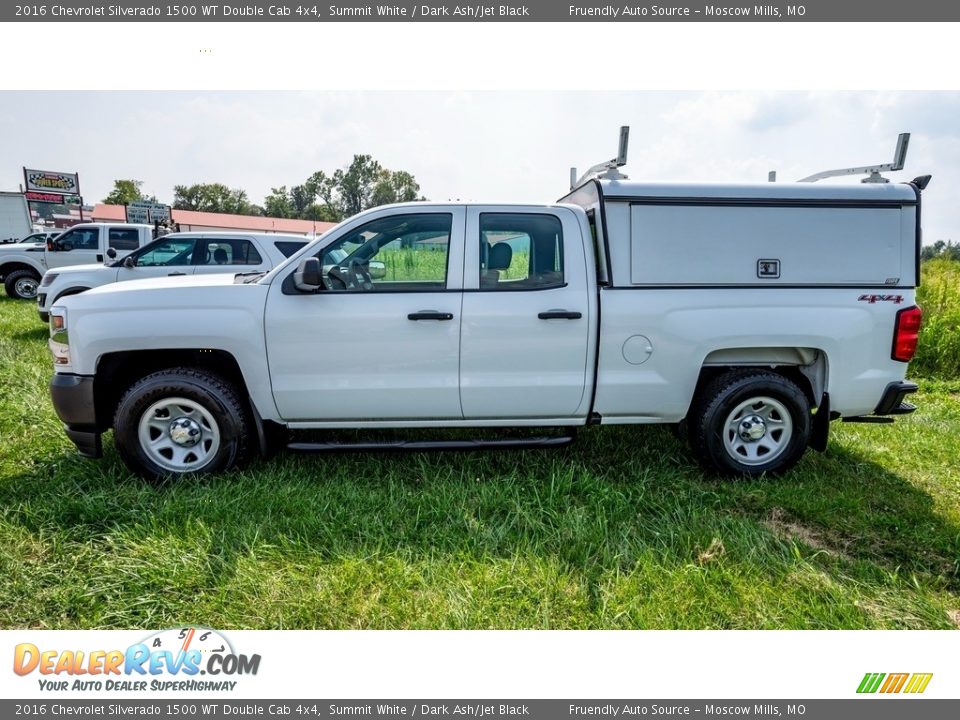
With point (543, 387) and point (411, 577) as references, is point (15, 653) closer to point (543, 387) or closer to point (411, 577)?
point (411, 577)

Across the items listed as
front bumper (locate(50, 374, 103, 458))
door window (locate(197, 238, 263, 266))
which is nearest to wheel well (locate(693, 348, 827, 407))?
front bumper (locate(50, 374, 103, 458))

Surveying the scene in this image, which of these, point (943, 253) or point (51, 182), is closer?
point (943, 253)

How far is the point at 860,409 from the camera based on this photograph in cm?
391

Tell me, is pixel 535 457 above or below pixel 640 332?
below

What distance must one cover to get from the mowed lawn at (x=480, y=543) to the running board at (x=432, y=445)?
0.76ft

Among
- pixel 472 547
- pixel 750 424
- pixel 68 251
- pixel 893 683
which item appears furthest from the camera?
pixel 68 251

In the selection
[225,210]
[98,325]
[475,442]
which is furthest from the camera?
[225,210]

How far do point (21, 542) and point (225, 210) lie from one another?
81.1 metres

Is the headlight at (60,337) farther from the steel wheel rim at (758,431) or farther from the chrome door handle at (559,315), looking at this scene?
the steel wheel rim at (758,431)

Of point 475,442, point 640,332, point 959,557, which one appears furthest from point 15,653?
point 959,557

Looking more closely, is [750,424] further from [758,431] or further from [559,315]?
[559,315]

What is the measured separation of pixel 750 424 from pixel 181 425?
154 inches

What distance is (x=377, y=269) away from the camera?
3717 millimetres

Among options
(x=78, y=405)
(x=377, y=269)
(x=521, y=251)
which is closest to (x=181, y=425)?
(x=78, y=405)
